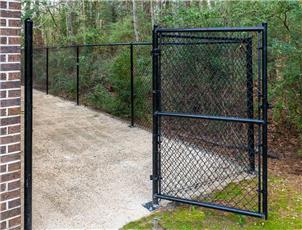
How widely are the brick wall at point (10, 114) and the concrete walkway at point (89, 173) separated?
0.52m

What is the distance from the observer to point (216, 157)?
15.4ft

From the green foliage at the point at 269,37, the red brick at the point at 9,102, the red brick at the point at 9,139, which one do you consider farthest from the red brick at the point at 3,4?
the green foliage at the point at 269,37

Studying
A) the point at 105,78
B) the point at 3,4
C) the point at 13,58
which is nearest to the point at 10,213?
the point at 13,58

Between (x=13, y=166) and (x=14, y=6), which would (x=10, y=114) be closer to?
(x=13, y=166)

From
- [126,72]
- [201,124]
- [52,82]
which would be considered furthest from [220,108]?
[52,82]

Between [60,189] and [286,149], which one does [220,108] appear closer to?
[286,149]

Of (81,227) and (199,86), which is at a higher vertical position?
(199,86)

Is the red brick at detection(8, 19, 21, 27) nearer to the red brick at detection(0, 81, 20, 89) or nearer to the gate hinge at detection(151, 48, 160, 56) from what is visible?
the red brick at detection(0, 81, 20, 89)

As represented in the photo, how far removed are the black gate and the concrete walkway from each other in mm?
357

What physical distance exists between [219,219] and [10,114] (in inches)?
77.0

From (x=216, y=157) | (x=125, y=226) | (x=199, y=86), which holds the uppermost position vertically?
(x=199, y=86)

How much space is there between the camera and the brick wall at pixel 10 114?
2.41m

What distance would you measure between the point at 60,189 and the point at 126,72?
3423mm

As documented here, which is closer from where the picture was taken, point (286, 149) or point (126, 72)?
point (286, 149)
